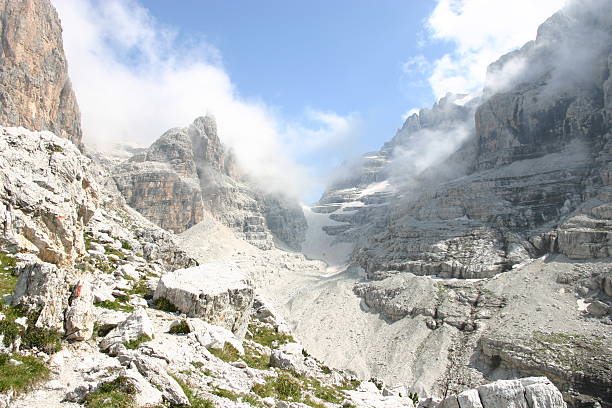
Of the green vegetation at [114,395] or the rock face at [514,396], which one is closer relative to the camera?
the green vegetation at [114,395]

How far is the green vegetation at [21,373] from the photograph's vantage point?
30.8ft

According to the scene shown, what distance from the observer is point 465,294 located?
9731cm

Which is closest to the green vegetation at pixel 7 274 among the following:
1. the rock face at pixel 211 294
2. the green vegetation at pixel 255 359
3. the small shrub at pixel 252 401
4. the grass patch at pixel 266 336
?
the rock face at pixel 211 294

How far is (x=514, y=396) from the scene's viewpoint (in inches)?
502

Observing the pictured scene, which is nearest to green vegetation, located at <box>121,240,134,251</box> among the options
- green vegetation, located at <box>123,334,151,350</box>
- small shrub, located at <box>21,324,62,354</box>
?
green vegetation, located at <box>123,334,151,350</box>

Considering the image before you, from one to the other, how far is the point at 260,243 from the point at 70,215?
17444 cm

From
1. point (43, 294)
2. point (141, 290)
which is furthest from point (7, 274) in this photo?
point (141, 290)

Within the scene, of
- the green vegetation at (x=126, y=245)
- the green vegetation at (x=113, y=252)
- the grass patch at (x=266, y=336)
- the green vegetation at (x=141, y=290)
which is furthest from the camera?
the green vegetation at (x=126, y=245)

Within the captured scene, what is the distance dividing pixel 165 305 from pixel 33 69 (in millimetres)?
90287

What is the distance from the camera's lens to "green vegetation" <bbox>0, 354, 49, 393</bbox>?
9.40 meters

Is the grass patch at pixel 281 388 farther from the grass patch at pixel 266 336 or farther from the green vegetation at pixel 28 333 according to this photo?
the grass patch at pixel 266 336

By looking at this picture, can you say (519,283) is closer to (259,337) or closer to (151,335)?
(259,337)

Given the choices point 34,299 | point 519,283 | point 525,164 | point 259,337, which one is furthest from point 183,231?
point 34,299

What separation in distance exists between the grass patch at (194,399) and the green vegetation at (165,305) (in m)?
7.41
